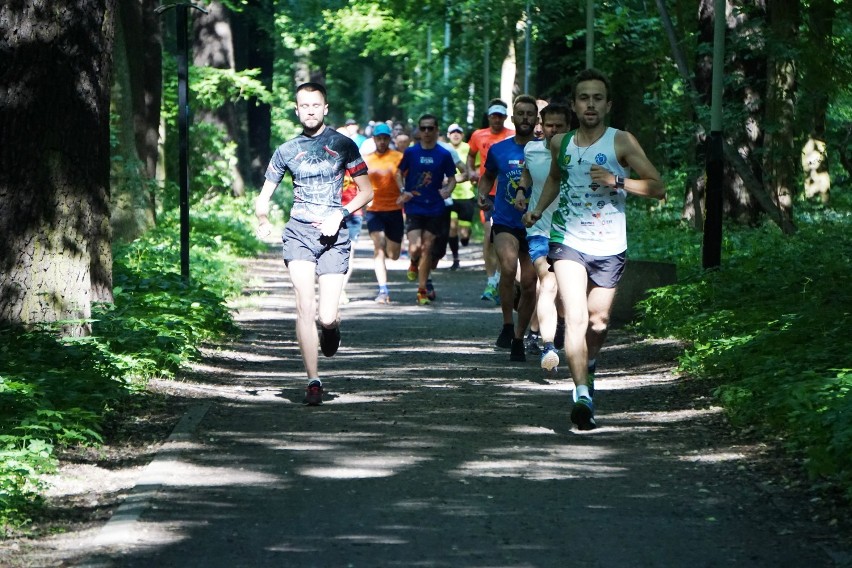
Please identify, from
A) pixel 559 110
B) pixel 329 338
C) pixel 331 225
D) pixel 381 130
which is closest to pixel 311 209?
pixel 331 225

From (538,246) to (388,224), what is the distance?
281 inches

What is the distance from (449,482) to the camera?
24.0ft

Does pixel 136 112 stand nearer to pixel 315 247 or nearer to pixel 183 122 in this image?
pixel 183 122

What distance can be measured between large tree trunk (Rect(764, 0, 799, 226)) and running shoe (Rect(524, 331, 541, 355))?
588 centimetres

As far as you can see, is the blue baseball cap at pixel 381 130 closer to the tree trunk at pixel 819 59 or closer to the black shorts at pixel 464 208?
the black shorts at pixel 464 208

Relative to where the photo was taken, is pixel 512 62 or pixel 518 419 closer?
pixel 518 419

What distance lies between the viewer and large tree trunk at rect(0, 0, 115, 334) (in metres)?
10.1

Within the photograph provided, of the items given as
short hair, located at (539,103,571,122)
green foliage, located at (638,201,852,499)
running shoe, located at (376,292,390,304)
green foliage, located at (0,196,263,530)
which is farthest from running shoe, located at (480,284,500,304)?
short hair, located at (539,103,571,122)

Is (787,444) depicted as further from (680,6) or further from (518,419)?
(680,6)

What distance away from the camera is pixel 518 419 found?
9.28m

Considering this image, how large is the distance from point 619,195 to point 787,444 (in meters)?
1.91

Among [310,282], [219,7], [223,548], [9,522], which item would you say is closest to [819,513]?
[223,548]

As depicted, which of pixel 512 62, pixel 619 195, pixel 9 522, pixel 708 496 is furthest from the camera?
pixel 512 62

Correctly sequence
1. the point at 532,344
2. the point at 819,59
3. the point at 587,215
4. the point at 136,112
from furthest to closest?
the point at 136,112
the point at 819,59
the point at 532,344
the point at 587,215
